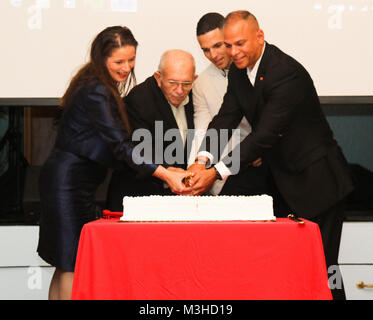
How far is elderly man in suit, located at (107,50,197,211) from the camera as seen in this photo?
2.90m

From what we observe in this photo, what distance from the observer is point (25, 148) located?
A: 300 centimetres

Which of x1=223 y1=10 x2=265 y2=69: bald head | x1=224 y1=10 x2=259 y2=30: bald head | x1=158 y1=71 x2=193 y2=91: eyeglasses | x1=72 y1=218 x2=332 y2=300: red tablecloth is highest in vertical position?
x1=224 y1=10 x2=259 y2=30: bald head

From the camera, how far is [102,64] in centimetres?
282

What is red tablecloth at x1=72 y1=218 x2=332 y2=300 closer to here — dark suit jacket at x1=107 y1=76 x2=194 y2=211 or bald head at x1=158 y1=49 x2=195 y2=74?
dark suit jacket at x1=107 y1=76 x2=194 y2=211

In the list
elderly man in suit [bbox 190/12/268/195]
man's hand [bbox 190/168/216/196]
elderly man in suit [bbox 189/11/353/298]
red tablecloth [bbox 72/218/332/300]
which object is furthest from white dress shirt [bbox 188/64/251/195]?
red tablecloth [bbox 72/218/332/300]

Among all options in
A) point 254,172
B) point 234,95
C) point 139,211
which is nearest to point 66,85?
point 234,95

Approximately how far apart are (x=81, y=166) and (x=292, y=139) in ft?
3.39


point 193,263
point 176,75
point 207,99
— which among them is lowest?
point 193,263

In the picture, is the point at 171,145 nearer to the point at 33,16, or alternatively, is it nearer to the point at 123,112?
the point at 123,112

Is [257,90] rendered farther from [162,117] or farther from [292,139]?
[162,117]

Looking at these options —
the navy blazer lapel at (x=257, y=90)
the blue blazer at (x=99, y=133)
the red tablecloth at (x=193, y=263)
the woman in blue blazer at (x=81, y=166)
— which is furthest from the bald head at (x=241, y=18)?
the red tablecloth at (x=193, y=263)

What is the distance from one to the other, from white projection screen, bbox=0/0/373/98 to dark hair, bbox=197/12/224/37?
3 centimetres

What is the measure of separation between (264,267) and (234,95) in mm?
1260

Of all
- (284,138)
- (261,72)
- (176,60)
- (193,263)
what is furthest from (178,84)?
(193,263)
